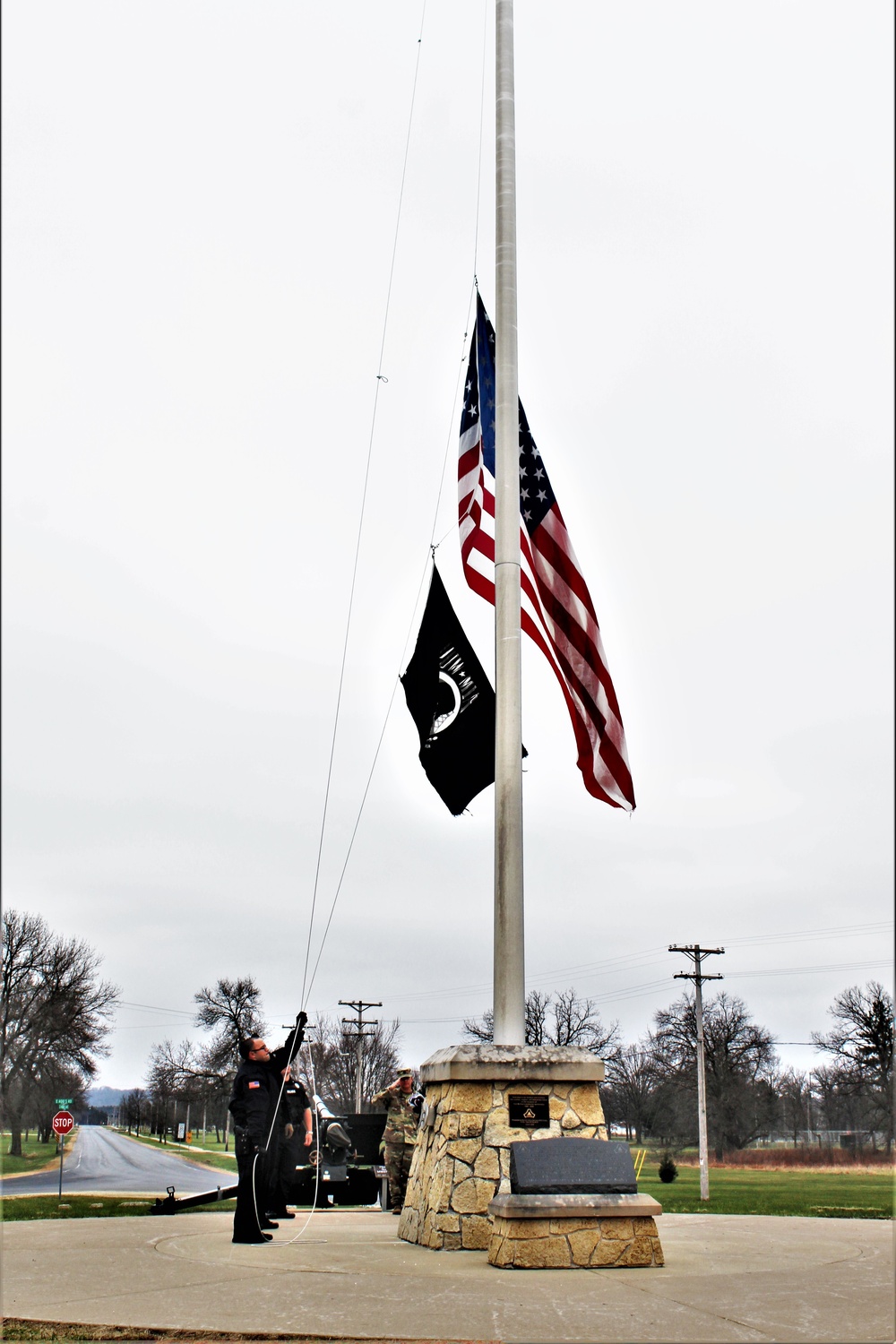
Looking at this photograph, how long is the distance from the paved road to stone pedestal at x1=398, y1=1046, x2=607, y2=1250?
18.7 metres

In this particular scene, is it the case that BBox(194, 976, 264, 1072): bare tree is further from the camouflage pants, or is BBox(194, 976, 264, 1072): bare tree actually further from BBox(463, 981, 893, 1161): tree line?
the camouflage pants

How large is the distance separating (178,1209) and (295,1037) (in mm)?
8690

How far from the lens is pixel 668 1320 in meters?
5.55

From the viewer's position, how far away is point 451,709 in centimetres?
1145

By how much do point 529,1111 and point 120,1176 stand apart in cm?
4456

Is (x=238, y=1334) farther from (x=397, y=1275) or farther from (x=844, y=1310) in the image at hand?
(x=844, y=1310)

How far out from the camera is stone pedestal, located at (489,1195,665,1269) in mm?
7668

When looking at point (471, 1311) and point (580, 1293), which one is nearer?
point (471, 1311)

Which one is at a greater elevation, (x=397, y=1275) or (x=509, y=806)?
(x=509, y=806)

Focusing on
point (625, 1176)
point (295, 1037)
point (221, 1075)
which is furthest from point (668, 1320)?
point (221, 1075)

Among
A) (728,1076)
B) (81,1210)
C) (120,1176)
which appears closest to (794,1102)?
(728,1076)

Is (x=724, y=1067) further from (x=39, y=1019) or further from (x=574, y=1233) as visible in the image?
(x=574, y=1233)

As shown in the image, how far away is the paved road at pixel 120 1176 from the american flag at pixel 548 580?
63.7 ft

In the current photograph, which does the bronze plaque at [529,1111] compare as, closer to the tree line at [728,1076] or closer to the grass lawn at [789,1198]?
the grass lawn at [789,1198]
